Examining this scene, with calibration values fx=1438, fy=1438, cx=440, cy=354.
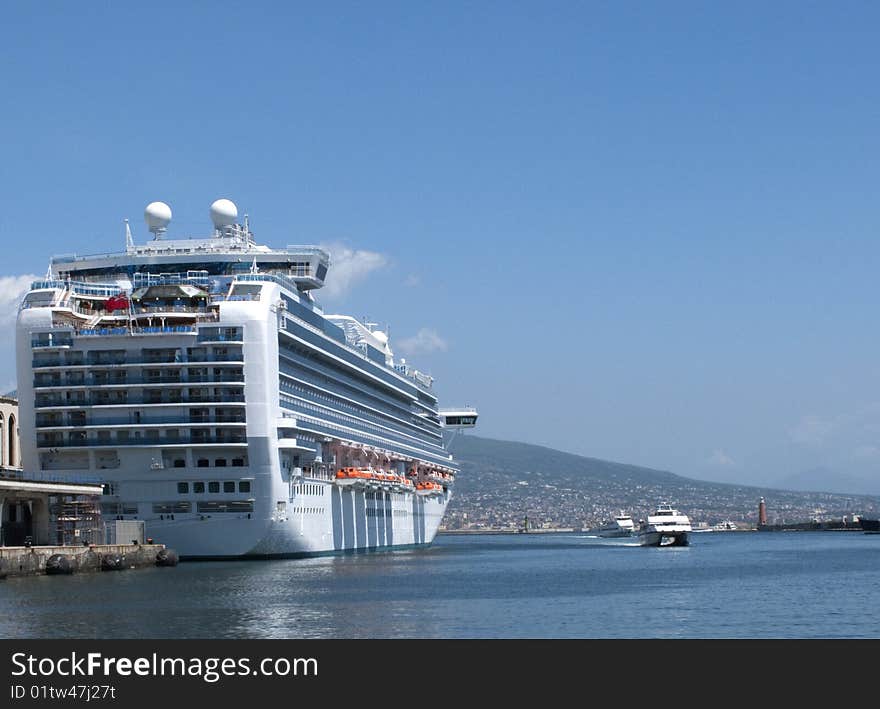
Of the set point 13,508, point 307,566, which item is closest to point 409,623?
point 307,566

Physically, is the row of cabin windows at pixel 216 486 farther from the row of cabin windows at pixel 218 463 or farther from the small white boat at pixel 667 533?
the small white boat at pixel 667 533

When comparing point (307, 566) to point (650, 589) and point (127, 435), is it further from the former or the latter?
point (650, 589)

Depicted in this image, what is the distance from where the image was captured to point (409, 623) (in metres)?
38.0

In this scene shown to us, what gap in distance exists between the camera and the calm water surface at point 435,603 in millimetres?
36469

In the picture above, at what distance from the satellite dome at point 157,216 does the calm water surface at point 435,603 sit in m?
21.6

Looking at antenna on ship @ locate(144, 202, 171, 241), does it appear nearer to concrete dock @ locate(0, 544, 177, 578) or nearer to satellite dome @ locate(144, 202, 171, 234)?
satellite dome @ locate(144, 202, 171, 234)

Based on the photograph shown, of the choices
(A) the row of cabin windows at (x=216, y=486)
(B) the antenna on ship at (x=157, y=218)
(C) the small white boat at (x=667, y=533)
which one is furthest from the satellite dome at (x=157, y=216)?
(C) the small white boat at (x=667, y=533)

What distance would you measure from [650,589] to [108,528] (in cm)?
2761

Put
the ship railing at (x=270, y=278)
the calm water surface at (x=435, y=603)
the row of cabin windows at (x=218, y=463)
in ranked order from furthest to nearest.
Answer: the ship railing at (x=270, y=278), the row of cabin windows at (x=218, y=463), the calm water surface at (x=435, y=603)

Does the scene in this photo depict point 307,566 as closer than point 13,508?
Yes

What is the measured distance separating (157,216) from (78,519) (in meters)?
20.1

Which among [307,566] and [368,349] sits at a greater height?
[368,349]
